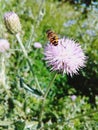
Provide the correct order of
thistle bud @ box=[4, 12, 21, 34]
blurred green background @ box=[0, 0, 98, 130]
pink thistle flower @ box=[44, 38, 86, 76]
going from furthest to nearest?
blurred green background @ box=[0, 0, 98, 130], thistle bud @ box=[4, 12, 21, 34], pink thistle flower @ box=[44, 38, 86, 76]

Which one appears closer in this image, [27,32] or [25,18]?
[27,32]

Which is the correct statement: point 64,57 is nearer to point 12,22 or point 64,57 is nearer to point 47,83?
point 12,22

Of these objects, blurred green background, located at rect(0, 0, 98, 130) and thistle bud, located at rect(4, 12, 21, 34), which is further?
blurred green background, located at rect(0, 0, 98, 130)

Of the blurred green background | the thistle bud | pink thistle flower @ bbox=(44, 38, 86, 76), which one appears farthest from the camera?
the blurred green background

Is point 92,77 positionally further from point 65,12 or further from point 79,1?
point 79,1

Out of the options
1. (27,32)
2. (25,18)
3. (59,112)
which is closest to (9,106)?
(59,112)

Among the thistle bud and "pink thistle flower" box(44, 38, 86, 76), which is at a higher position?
the thistle bud

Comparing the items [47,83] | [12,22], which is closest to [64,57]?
[12,22]
